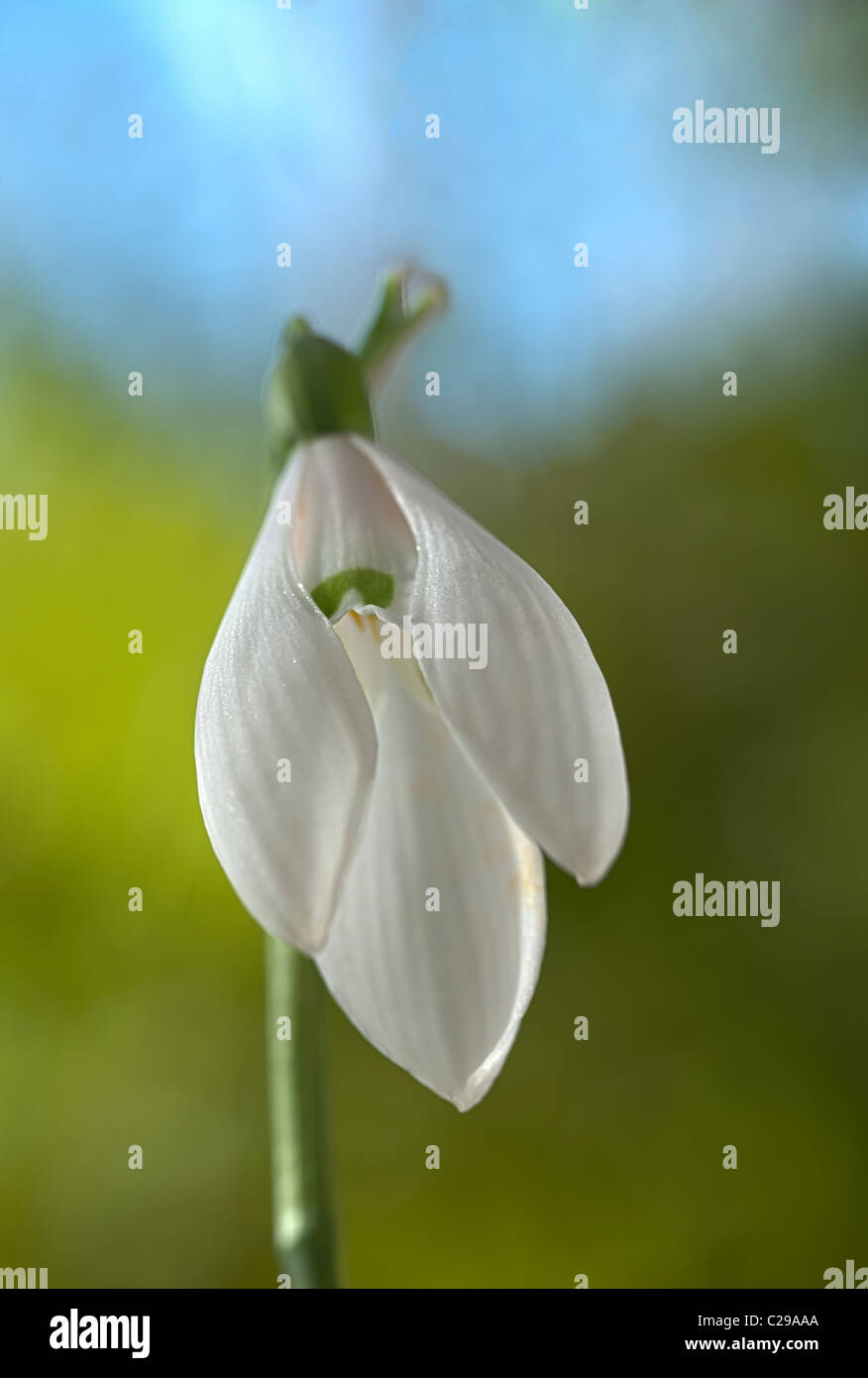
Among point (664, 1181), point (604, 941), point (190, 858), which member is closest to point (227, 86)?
point (190, 858)

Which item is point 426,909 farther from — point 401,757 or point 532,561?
point 532,561

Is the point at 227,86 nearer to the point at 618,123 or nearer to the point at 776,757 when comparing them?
the point at 618,123

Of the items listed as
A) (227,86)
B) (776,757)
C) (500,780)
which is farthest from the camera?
(776,757)

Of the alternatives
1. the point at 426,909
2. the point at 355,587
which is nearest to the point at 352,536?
the point at 355,587

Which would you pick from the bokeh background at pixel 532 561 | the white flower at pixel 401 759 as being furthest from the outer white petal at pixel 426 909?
the bokeh background at pixel 532 561

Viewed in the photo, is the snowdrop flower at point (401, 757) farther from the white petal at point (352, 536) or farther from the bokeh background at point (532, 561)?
the bokeh background at point (532, 561)

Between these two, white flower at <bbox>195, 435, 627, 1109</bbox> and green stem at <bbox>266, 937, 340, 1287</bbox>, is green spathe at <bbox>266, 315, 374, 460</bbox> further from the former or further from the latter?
green stem at <bbox>266, 937, 340, 1287</bbox>
